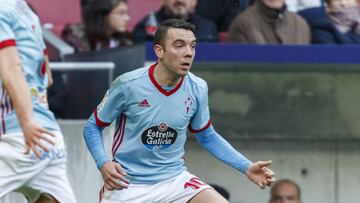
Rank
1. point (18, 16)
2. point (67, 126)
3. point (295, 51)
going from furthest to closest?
point (295, 51)
point (67, 126)
point (18, 16)

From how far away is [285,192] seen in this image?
11.4m

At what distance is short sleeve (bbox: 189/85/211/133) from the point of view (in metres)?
8.73

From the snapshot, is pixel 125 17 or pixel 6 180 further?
pixel 125 17

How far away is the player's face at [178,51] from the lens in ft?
27.8

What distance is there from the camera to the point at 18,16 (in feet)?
24.6

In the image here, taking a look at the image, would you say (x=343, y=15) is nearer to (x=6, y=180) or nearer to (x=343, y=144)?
(x=343, y=144)

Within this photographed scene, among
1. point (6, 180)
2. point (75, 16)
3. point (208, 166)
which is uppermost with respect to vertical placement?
point (6, 180)

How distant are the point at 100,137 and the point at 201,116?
66 centimetres

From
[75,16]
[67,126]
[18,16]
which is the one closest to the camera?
[18,16]

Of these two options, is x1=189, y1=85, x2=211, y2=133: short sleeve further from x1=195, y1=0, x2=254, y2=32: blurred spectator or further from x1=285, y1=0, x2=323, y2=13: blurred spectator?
x1=285, y1=0, x2=323, y2=13: blurred spectator

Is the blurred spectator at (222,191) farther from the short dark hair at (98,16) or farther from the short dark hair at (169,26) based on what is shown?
the short dark hair at (169,26)

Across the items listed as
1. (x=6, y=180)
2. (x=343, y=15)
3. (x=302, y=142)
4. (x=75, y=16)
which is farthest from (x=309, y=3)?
(x=6, y=180)

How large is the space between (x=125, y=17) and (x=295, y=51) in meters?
1.49

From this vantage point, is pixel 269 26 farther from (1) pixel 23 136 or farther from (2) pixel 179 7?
(1) pixel 23 136
